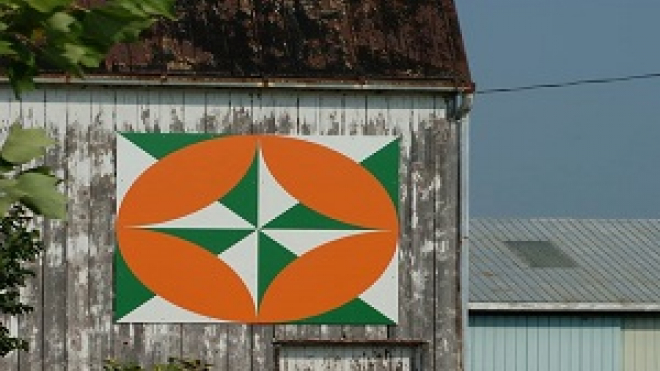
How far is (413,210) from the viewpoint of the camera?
1780cm

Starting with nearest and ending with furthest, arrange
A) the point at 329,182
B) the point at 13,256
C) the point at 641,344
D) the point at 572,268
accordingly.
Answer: the point at 13,256
the point at 329,182
the point at 641,344
the point at 572,268

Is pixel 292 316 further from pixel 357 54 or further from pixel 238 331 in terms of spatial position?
pixel 357 54

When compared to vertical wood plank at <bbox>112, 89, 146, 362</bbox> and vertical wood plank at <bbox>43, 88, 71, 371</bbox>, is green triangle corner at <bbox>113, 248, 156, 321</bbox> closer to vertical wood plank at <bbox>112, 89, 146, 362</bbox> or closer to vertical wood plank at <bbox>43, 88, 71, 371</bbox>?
vertical wood plank at <bbox>112, 89, 146, 362</bbox>

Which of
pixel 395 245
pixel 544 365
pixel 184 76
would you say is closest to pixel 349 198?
pixel 395 245

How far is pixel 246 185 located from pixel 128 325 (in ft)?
5.45

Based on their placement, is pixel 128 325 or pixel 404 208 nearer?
pixel 128 325

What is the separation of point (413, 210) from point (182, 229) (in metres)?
2.15

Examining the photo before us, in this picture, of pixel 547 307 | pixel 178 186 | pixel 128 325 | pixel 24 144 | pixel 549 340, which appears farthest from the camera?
pixel 549 340

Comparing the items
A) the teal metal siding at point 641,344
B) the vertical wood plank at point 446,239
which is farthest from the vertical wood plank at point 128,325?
the teal metal siding at point 641,344

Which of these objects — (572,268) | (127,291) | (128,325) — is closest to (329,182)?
(127,291)

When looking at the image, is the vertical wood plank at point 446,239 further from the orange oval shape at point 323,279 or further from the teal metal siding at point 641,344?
the teal metal siding at point 641,344

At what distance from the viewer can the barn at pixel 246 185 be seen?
17359 mm

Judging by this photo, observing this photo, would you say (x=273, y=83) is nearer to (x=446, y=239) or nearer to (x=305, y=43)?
(x=305, y=43)

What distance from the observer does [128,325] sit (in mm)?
17328
